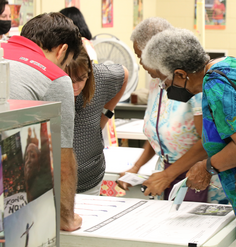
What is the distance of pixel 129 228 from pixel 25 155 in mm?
627

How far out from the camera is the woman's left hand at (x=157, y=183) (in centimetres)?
167

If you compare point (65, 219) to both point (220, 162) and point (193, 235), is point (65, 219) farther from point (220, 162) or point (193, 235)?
point (220, 162)

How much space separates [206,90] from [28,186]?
28.1 inches

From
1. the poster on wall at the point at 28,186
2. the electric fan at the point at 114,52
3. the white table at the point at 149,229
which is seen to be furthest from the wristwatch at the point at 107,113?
the electric fan at the point at 114,52

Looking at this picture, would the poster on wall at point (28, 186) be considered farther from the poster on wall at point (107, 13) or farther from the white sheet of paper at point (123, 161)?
the poster on wall at point (107, 13)

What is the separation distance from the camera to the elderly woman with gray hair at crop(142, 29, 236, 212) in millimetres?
1146

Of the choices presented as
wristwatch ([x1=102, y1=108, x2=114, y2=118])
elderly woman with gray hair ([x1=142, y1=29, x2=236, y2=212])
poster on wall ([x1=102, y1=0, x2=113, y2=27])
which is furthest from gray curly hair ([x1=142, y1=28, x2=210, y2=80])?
poster on wall ([x1=102, y1=0, x2=113, y2=27])

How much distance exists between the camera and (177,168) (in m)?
1.64

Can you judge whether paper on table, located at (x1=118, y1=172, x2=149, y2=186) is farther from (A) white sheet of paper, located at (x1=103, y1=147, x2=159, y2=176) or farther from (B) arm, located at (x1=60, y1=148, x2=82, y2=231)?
(B) arm, located at (x1=60, y1=148, x2=82, y2=231)

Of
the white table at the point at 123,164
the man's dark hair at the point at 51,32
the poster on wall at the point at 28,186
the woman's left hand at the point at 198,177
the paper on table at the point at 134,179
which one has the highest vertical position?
the man's dark hair at the point at 51,32

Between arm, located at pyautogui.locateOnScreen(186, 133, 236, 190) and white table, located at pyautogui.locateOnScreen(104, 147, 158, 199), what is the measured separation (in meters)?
0.68

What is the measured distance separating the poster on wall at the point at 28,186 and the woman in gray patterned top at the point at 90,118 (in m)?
0.85

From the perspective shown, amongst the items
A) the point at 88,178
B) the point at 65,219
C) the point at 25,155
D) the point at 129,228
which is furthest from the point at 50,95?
the point at 88,178

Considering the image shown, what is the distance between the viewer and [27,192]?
2.27ft
